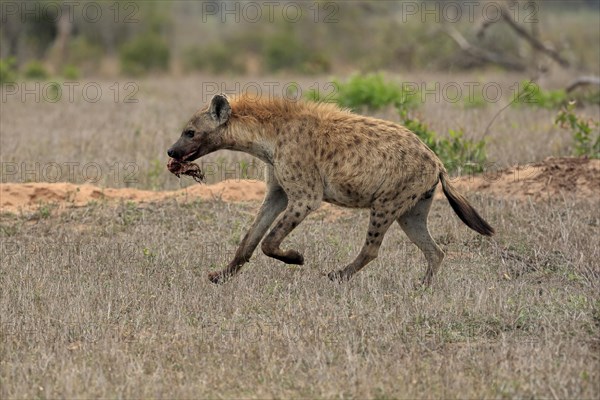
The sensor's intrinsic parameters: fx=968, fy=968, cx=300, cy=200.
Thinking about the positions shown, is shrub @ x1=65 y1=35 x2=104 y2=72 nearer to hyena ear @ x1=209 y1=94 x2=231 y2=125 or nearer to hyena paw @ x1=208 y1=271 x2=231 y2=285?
hyena ear @ x1=209 y1=94 x2=231 y2=125

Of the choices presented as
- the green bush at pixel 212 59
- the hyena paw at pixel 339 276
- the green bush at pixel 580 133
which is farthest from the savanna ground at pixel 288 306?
the green bush at pixel 212 59

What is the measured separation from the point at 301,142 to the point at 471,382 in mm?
2856

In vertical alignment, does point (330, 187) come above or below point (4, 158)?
above

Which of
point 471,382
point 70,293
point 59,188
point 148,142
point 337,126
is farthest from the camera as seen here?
point 148,142

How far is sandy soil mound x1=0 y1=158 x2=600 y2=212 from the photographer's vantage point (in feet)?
34.3

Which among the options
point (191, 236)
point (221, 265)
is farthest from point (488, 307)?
point (191, 236)

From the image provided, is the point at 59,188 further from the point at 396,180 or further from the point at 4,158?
the point at 396,180

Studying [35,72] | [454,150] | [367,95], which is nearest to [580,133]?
[454,150]

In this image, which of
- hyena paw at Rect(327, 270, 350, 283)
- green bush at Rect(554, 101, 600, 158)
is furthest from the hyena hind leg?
green bush at Rect(554, 101, 600, 158)

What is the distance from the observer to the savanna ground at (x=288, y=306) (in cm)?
552

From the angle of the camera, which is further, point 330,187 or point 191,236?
point 191,236

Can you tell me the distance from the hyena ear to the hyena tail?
1.81m

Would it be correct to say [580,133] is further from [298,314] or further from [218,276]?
[298,314]

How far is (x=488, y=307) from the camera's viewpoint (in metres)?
6.82
